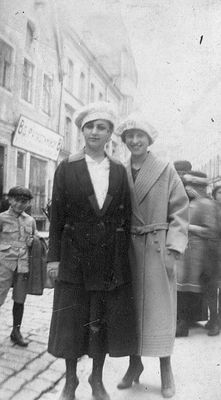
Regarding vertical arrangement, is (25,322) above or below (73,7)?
below

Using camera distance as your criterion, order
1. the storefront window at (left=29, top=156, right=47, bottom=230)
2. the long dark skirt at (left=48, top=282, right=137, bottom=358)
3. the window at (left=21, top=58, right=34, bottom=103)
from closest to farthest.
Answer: the long dark skirt at (left=48, top=282, right=137, bottom=358), the window at (left=21, top=58, right=34, bottom=103), the storefront window at (left=29, top=156, right=47, bottom=230)

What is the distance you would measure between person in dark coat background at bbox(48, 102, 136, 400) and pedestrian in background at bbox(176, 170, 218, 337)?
1.57 metres

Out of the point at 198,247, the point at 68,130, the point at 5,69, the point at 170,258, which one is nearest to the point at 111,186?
the point at 170,258

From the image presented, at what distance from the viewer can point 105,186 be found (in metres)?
2.35

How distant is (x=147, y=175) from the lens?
2.51 m

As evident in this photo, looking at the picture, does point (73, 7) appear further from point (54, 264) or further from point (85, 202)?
point (54, 264)

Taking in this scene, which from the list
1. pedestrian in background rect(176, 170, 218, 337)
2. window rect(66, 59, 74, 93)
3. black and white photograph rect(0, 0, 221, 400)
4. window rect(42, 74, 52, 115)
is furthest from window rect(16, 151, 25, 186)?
pedestrian in background rect(176, 170, 218, 337)

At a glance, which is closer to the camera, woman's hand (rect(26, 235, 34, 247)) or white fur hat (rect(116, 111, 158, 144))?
white fur hat (rect(116, 111, 158, 144))

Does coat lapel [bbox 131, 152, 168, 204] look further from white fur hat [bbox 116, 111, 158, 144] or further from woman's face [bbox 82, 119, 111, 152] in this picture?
woman's face [bbox 82, 119, 111, 152]

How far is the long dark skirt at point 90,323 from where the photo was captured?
219 cm

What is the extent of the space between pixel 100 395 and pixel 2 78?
4703 millimetres

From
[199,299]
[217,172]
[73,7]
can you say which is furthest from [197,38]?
[199,299]

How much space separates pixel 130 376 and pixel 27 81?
17.1 ft

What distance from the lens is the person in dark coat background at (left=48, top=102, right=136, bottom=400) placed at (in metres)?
2.21
